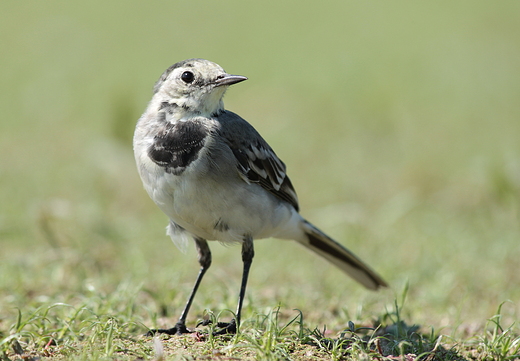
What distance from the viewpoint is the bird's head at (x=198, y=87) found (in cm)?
505

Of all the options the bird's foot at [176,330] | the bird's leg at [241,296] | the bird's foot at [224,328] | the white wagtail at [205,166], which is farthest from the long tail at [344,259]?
the bird's foot at [176,330]

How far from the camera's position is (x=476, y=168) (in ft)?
33.4

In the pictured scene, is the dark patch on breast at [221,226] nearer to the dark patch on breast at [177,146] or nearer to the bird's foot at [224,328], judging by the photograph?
the dark patch on breast at [177,146]

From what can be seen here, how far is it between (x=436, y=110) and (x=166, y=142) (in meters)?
10.2

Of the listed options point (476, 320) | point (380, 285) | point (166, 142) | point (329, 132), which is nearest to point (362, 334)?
point (380, 285)

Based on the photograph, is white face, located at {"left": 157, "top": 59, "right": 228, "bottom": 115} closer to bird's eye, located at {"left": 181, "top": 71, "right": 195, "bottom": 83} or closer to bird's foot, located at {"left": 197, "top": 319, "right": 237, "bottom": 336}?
bird's eye, located at {"left": 181, "top": 71, "right": 195, "bottom": 83}

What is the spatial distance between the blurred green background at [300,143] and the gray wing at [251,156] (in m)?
1.34

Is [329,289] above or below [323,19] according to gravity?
below

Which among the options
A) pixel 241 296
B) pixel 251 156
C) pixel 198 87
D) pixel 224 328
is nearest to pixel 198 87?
pixel 198 87

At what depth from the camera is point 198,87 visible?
5.06 m

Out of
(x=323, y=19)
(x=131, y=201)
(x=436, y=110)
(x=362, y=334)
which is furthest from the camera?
(x=323, y=19)

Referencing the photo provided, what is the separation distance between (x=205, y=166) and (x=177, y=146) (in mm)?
279

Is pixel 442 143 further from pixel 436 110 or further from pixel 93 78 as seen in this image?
pixel 93 78

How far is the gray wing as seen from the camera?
5.07 meters
